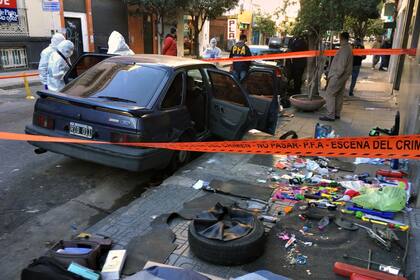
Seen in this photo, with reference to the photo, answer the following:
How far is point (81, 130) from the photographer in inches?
183

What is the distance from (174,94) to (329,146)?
220cm

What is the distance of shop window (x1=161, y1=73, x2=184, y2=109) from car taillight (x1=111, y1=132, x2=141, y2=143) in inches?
23.8

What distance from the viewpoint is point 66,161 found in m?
5.77

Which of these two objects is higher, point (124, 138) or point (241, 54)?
point (241, 54)

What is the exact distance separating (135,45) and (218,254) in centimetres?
2564

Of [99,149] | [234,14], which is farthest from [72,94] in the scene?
[234,14]

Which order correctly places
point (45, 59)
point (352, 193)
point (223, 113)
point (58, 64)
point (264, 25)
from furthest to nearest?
point (264, 25)
point (45, 59)
point (58, 64)
point (223, 113)
point (352, 193)

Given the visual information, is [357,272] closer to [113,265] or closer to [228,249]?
[228,249]

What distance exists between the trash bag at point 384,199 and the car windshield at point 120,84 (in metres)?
2.72

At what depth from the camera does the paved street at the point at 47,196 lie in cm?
381

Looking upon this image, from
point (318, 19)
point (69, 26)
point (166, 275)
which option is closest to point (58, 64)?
point (166, 275)

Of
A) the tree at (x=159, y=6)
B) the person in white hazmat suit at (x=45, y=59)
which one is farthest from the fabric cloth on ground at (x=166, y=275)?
the tree at (x=159, y=6)

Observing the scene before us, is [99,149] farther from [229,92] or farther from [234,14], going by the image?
[234,14]

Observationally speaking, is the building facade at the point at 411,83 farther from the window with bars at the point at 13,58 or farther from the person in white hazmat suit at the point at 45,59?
the window with bars at the point at 13,58
